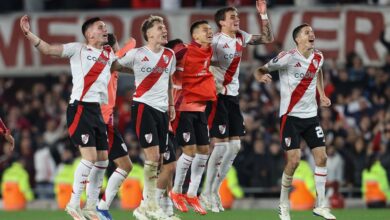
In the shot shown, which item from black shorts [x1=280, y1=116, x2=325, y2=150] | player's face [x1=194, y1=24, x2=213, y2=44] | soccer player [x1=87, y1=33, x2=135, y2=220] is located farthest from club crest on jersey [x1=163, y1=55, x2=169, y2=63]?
black shorts [x1=280, y1=116, x2=325, y2=150]

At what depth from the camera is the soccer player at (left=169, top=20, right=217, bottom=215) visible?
21.7 meters

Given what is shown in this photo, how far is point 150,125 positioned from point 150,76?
70 centimetres

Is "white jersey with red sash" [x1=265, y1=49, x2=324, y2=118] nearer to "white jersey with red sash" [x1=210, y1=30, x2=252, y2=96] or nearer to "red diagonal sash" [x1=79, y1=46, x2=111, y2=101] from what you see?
"white jersey with red sash" [x1=210, y1=30, x2=252, y2=96]

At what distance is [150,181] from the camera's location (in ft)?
67.8

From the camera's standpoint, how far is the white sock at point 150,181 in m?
20.6

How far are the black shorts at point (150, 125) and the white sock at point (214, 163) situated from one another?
4.98 feet

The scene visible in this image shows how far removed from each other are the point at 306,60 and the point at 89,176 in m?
3.57

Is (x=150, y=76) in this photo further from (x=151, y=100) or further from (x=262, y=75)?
(x=262, y=75)

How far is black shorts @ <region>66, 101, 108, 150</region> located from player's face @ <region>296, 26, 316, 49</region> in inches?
128

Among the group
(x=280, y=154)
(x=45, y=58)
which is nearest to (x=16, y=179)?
(x=45, y=58)

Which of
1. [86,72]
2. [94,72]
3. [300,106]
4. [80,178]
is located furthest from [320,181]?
[86,72]

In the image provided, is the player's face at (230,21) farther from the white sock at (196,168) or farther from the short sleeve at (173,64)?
the white sock at (196,168)

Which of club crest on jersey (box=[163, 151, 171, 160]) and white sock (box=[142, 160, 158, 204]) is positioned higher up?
club crest on jersey (box=[163, 151, 171, 160])

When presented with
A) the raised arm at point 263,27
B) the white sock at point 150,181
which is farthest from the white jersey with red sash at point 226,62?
the white sock at point 150,181
